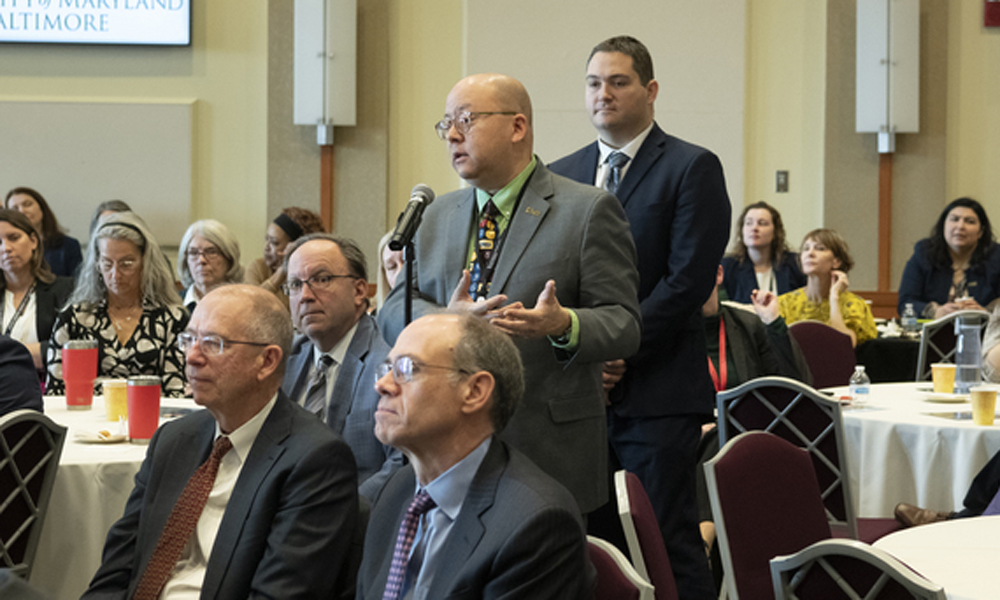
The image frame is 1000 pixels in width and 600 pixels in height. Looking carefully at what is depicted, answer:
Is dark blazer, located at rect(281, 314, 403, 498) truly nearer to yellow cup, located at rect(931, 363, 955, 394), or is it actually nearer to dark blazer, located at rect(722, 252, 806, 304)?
yellow cup, located at rect(931, 363, 955, 394)

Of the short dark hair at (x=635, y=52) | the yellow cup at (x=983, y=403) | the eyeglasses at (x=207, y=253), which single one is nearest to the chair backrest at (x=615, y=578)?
the short dark hair at (x=635, y=52)

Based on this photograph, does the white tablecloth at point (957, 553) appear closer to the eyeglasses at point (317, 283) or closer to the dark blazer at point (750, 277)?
the eyeglasses at point (317, 283)

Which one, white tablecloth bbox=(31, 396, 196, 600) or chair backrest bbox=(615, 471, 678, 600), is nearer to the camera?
chair backrest bbox=(615, 471, 678, 600)

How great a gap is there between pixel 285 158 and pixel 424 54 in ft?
4.37

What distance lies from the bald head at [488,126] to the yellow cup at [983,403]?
2.07m

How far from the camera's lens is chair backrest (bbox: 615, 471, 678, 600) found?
1.93 metres

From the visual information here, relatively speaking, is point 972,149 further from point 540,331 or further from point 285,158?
point 540,331

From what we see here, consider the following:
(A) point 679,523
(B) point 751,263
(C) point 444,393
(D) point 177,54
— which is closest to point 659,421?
(A) point 679,523

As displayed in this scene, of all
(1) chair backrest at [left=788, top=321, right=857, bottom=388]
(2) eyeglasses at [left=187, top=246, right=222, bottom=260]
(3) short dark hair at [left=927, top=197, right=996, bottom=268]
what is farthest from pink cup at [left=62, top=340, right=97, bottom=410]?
(3) short dark hair at [left=927, top=197, right=996, bottom=268]

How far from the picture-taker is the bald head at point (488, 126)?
2307 mm

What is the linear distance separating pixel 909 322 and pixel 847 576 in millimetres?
4961

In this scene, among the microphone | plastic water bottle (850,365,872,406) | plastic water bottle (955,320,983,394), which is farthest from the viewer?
plastic water bottle (850,365,872,406)

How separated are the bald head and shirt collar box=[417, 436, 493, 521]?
0.78 m

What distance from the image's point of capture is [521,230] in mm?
2361
